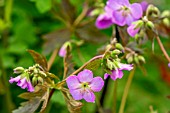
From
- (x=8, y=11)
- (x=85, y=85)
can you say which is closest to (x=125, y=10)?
(x=85, y=85)

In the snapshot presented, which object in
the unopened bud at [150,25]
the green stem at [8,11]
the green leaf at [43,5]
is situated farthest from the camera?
the green stem at [8,11]

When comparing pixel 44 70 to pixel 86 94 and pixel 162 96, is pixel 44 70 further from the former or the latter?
pixel 162 96

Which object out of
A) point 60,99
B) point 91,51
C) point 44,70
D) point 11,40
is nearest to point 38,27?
point 11,40

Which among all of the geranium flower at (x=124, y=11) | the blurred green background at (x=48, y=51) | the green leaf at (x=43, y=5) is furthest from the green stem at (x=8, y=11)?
the geranium flower at (x=124, y=11)

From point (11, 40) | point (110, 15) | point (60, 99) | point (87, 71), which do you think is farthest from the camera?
point (11, 40)

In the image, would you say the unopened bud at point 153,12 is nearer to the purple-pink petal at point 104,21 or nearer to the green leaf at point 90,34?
the purple-pink petal at point 104,21

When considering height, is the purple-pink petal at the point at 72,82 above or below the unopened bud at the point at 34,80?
below

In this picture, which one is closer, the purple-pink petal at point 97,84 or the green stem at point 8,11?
the purple-pink petal at point 97,84

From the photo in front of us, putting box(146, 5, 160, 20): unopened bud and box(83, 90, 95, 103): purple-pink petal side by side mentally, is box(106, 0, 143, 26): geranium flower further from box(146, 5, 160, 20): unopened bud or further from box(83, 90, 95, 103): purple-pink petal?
box(83, 90, 95, 103): purple-pink petal
